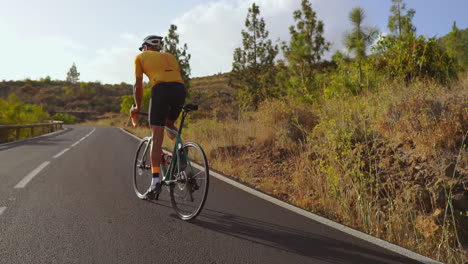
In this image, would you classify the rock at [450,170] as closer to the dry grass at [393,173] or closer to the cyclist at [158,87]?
the dry grass at [393,173]

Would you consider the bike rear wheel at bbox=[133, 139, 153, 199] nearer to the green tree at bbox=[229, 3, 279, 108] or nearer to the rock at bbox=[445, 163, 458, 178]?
the rock at bbox=[445, 163, 458, 178]

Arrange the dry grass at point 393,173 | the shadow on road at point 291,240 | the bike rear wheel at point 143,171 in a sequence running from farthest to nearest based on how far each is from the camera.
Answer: the bike rear wheel at point 143,171 → the dry grass at point 393,173 → the shadow on road at point 291,240

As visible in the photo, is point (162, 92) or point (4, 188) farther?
point (4, 188)

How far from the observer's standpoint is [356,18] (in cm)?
1373

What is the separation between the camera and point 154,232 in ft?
12.3

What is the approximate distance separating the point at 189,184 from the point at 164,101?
1.08 metres

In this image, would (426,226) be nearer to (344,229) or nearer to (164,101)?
(344,229)

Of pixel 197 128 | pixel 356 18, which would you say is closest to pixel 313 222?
pixel 197 128

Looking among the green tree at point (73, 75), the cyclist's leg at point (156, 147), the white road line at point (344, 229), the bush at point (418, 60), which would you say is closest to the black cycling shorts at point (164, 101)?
the cyclist's leg at point (156, 147)

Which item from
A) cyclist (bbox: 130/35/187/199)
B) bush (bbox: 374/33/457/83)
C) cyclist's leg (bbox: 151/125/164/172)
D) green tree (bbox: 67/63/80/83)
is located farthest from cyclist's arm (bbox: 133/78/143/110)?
green tree (bbox: 67/63/80/83)

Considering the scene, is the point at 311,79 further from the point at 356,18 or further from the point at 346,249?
the point at 346,249

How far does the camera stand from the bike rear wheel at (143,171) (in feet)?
17.1

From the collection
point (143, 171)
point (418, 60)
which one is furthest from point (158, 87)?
point (418, 60)

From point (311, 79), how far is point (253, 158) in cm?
874
